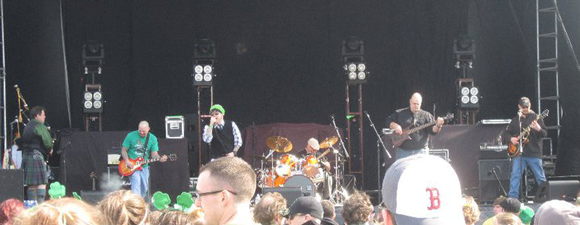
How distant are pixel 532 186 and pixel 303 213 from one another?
8206 mm

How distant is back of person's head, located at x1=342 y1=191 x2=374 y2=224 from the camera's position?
638 cm

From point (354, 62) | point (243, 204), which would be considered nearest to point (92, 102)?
point (354, 62)

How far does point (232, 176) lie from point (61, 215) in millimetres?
1184

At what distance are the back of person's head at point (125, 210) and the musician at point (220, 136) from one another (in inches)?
381

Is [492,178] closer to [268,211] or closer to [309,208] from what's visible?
[309,208]

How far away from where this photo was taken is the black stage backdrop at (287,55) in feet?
53.1

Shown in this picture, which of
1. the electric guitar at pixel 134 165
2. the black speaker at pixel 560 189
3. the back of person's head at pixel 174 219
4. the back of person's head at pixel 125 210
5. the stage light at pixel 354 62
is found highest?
the stage light at pixel 354 62

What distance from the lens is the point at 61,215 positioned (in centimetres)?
210

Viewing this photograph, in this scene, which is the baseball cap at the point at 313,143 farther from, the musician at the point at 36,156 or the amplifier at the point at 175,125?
the musician at the point at 36,156

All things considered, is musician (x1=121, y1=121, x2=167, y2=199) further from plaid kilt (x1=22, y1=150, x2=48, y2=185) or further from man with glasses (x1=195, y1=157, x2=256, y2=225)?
man with glasses (x1=195, y1=157, x2=256, y2=225)

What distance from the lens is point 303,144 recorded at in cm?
1561

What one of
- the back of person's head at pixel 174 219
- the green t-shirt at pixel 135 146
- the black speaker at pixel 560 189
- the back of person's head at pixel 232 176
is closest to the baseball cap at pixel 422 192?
the back of person's head at pixel 232 176

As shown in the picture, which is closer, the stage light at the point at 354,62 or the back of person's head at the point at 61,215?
the back of person's head at the point at 61,215

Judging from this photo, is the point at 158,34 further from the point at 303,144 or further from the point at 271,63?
the point at 303,144
